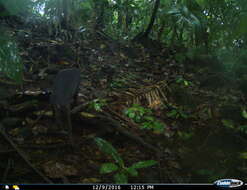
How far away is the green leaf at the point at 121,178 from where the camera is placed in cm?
97

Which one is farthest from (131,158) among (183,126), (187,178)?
(183,126)

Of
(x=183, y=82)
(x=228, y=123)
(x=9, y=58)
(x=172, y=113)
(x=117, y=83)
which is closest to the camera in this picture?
(x=9, y=58)

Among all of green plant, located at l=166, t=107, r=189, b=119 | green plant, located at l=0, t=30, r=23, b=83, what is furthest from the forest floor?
green plant, located at l=0, t=30, r=23, b=83

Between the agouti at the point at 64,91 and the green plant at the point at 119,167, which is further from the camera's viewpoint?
the agouti at the point at 64,91

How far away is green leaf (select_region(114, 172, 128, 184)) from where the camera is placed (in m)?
0.97

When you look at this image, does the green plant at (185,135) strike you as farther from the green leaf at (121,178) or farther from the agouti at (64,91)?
the agouti at (64,91)

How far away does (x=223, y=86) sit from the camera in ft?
6.00

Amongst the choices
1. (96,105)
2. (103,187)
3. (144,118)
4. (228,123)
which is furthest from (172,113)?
(103,187)

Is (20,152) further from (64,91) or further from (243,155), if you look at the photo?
(243,155)

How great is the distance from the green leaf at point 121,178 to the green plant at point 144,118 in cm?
40

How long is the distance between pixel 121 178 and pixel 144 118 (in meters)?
0.52

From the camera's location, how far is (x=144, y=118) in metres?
1.44

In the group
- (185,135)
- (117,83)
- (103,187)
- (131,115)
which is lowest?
(103,187)

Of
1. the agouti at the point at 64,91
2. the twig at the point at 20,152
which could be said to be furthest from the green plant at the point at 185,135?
the twig at the point at 20,152
